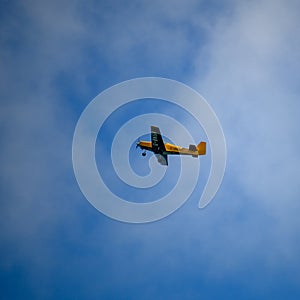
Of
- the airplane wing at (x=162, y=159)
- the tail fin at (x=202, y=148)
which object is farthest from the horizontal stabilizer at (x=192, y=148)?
the airplane wing at (x=162, y=159)

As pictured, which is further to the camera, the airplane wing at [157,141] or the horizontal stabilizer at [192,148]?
the horizontal stabilizer at [192,148]

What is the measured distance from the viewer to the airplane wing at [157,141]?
62844mm

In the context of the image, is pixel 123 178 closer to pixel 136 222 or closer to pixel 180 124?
pixel 136 222

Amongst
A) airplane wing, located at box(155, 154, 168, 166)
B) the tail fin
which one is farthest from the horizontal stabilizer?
airplane wing, located at box(155, 154, 168, 166)

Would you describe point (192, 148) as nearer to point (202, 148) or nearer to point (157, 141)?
point (202, 148)

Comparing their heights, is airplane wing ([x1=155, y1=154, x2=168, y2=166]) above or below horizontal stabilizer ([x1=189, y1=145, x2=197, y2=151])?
below

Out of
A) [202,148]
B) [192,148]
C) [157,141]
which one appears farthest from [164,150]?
[202,148]

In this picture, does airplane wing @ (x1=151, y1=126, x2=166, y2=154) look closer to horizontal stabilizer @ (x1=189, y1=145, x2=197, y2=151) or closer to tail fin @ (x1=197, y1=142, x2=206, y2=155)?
horizontal stabilizer @ (x1=189, y1=145, x2=197, y2=151)

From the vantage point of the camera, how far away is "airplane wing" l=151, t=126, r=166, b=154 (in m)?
62.8

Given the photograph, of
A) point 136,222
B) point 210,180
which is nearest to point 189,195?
point 210,180

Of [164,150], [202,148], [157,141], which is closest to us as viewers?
[157,141]

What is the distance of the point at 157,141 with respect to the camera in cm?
6525

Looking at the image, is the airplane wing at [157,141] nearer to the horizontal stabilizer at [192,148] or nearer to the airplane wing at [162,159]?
the airplane wing at [162,159]

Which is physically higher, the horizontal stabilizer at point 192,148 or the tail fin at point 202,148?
the tail fin at point 202,148
